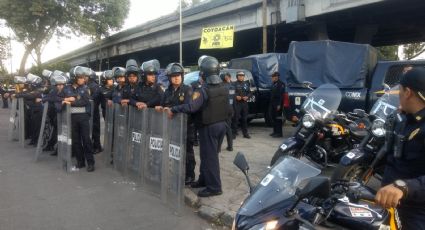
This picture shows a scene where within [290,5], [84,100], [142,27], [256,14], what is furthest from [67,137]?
[142,27]

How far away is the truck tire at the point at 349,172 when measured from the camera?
17.4 feet

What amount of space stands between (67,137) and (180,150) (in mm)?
3409

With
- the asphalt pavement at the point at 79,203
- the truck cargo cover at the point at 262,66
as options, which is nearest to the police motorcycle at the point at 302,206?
the asphalt pavement at the point at 79,203

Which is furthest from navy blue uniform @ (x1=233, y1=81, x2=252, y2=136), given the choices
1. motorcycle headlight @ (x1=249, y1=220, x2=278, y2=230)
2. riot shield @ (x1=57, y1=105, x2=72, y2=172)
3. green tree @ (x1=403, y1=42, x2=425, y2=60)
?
green tree @ (x1=403, y1=42, x2=425, y2=60)

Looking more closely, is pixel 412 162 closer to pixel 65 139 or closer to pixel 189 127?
pixel 189 127

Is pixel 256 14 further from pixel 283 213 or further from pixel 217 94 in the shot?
pixel 283 213

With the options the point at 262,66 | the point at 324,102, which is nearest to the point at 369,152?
the point at 324,102

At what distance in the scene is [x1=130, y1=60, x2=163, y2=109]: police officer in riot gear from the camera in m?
7.34

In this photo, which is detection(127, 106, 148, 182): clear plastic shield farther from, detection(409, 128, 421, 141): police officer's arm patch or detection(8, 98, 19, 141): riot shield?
detection(8, 98, 19, 141): riot shield

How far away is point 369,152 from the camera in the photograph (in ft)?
17.9

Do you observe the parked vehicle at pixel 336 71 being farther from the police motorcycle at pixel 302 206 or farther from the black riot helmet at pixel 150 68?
the police motorcycle at pixel 302 206

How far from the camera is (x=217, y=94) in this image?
586 cm

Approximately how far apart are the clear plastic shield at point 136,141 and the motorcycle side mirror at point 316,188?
4.71 meters

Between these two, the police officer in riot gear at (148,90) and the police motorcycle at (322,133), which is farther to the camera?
the police officer in riot gear at (148,90)
